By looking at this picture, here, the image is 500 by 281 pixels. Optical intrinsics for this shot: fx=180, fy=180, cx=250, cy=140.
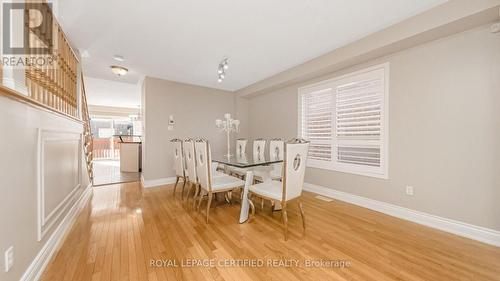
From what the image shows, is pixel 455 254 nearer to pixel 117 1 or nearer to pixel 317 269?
pixel 317 269

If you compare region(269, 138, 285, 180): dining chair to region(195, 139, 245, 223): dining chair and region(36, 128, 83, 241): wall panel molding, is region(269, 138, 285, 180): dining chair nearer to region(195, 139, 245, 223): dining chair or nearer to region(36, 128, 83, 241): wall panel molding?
region(195, 139, 245, 223): dining chair

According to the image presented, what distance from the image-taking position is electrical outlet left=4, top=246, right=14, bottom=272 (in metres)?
1.09

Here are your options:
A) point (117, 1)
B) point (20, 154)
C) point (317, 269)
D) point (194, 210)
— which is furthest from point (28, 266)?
point (117, 1)

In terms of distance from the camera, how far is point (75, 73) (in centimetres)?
295

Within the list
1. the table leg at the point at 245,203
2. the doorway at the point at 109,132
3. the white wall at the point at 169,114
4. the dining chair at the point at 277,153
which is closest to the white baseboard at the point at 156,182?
the white wall at the point at 169,114

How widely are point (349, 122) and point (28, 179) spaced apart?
3.90 meters

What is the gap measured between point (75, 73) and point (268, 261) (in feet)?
13.0

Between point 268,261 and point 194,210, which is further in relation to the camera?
point 194,210

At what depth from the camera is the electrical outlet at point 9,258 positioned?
3.59ft

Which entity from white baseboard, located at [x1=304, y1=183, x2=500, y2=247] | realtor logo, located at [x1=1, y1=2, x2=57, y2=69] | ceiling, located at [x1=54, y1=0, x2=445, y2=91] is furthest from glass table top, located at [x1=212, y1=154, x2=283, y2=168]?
realtor logo, located at [x1=1, y1=2, x2=57, y2=69]

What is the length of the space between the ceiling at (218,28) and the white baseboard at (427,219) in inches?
97.0

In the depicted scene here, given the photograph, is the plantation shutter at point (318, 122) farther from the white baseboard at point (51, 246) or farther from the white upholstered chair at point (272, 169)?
the white baseboard at point (51, 246)

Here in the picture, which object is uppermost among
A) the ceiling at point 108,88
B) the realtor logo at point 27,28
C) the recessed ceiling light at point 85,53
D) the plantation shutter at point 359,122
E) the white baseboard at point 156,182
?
the ceiling at point 108,88

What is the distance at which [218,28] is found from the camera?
7.70 feet
